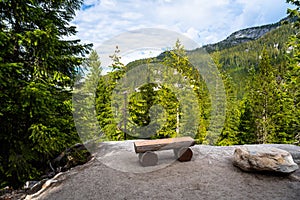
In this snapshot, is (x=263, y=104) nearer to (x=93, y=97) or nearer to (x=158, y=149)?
(x=93, y=97)

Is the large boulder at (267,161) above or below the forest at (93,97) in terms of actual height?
below

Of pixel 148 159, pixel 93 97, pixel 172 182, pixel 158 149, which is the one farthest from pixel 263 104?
pixel 172 182

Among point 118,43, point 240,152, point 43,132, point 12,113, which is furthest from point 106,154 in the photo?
point 240,152

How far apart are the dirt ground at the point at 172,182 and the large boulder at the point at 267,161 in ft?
0.55

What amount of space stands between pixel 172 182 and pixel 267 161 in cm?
210

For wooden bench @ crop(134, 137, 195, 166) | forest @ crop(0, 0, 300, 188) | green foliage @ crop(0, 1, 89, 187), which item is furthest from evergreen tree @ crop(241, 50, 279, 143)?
green foliage @ crop(0, 1, 89, 187)

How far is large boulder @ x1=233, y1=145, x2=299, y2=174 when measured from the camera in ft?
14.0

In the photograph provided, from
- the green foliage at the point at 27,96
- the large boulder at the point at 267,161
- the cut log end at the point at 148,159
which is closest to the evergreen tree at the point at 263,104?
the large boulder at the point at 267,161

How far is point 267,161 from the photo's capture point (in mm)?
4352

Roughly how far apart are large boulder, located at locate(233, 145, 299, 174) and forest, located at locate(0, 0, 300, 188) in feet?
12.5

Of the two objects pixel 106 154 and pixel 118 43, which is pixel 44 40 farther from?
pixel 106 154

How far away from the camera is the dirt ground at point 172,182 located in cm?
372

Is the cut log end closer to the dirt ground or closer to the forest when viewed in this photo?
the dirt ground

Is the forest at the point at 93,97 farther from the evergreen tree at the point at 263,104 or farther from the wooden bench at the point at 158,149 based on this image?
the wooden bench at the point at 158,149
